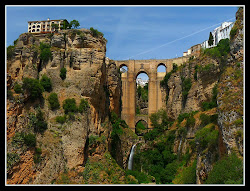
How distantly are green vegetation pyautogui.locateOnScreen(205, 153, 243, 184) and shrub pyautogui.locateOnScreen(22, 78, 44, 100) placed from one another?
1699 cm

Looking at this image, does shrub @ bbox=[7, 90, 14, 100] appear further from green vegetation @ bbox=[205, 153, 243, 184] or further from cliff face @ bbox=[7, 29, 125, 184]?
green vegetation @ bbox=[205, 153, 243, 184]

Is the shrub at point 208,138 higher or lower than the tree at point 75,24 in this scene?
lower

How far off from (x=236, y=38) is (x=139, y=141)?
1036 inches

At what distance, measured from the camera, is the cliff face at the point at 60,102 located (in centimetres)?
2603

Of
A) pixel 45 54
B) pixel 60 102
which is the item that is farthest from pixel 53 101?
pixel 45 54

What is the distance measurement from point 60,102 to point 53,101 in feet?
2.72

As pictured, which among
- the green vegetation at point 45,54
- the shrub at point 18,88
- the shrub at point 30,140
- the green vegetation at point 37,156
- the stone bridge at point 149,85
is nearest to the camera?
the shrub at point 30,140

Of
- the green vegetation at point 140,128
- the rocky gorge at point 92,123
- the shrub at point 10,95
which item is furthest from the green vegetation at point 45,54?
the green vegetation at point 140,128

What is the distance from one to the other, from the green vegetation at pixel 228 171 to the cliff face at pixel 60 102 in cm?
1330

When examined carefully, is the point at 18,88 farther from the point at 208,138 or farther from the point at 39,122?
the point at 208,138

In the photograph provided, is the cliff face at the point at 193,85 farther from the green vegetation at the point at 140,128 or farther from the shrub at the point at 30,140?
the shrub at the point at 30,140

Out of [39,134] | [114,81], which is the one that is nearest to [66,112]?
[39,134]

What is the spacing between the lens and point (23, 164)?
83.1 feet

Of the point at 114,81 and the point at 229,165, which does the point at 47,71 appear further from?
the point at 229,165
